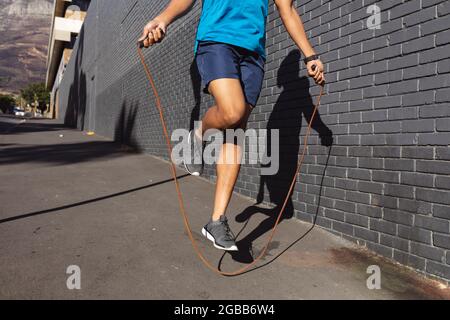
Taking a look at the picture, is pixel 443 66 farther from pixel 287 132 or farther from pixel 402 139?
pixel 287 132

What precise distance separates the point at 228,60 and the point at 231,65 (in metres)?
0.04

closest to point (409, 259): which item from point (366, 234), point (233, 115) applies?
point (366, 234)

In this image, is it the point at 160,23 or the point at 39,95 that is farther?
the point at 39,95

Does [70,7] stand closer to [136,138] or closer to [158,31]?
[136,138]

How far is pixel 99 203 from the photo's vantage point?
4.35 metres

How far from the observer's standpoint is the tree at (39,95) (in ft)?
278

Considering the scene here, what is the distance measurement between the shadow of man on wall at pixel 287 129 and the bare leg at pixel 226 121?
1072 millimetres

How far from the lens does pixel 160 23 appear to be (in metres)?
2.64

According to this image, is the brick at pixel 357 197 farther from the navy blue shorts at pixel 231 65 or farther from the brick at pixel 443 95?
the navy blue shorts at pixel 231 65

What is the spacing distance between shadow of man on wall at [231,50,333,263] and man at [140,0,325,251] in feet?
3.53

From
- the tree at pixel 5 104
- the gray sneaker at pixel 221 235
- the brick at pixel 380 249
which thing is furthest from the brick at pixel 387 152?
the tree at pixel 5 104

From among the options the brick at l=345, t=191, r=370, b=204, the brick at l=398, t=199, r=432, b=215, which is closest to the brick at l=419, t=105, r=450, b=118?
the brick at l=398, t=199, r=432, b=215
